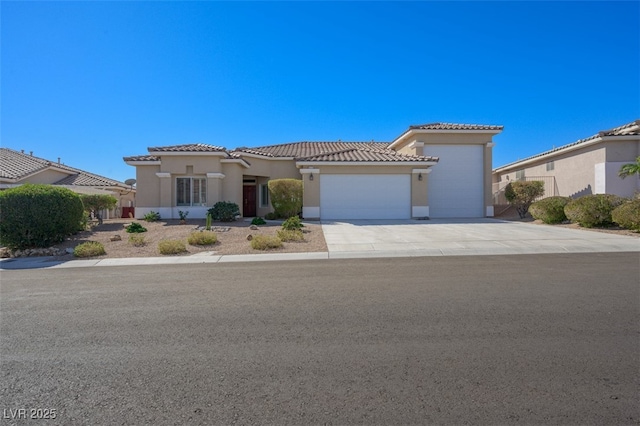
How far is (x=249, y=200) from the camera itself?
80.0 feet

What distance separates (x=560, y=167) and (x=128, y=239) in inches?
1018

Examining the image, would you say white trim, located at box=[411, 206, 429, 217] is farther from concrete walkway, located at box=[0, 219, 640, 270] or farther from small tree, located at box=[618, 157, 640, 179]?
small tree, located at box=[618, 157, 640, 179]

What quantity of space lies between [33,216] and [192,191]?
8.86 metres

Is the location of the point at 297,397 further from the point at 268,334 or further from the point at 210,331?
the point at 210,331

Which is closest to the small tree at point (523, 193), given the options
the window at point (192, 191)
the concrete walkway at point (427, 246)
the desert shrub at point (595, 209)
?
the desert shrub at point (595, 209)

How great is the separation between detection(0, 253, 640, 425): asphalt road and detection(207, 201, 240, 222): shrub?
1104 cm

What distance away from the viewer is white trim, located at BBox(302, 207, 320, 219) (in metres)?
20.4

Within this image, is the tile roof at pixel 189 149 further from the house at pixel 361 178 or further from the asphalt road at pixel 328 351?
the asphalt road at pixel 328 351

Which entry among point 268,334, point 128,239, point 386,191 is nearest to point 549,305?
point 268,334

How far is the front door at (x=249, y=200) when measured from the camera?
24.3 metres

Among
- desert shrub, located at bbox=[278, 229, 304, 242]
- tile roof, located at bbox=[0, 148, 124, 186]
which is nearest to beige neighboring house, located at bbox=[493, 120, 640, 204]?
desert shrub, located at bbox=[278, 229, 304, 242]

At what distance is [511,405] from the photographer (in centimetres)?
294

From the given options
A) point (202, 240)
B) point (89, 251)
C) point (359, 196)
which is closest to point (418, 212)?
point (359, 196)

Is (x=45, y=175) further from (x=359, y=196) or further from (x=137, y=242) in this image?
(x=359, y=196)
